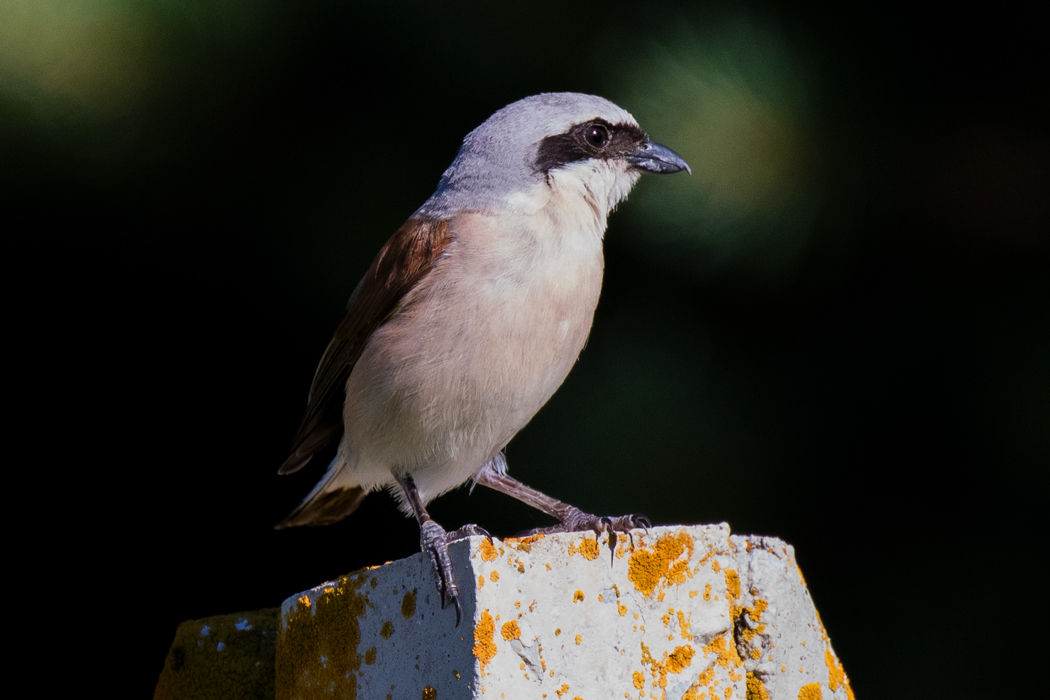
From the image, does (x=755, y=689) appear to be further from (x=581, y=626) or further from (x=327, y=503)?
(x=327, y=503)

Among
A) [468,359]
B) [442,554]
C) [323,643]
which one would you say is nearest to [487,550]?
[442,554]

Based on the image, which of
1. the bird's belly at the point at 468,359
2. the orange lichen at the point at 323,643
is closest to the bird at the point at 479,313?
the bird's belly at the point at 468,359

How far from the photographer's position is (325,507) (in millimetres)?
2797

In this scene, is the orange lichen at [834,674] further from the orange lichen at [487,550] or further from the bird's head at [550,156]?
the bird's head at [550,156]

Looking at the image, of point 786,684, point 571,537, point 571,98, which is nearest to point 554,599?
point 571,537

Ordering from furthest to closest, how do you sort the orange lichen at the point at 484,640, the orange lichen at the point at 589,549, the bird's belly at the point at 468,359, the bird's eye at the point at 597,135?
the bird's eye at the point at 597,135 → the bird's belly at the point at 468,359 → the orange lichen at the point at 589,549 → the orange lichen at the point at 484,640

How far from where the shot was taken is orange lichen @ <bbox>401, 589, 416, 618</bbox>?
4.90 feet

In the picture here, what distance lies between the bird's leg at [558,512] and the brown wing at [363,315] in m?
0.45

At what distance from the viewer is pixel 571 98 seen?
8.30ft

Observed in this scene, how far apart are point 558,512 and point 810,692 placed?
79 centimetres

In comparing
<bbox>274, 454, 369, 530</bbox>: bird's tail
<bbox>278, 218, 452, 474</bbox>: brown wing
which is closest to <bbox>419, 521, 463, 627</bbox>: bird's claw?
<bbox>278, 218, 452, 474</bbox>: brown wing

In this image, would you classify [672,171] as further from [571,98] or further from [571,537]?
[571,537]

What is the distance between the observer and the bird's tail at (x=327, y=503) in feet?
8.93

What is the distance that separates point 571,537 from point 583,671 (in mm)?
194
